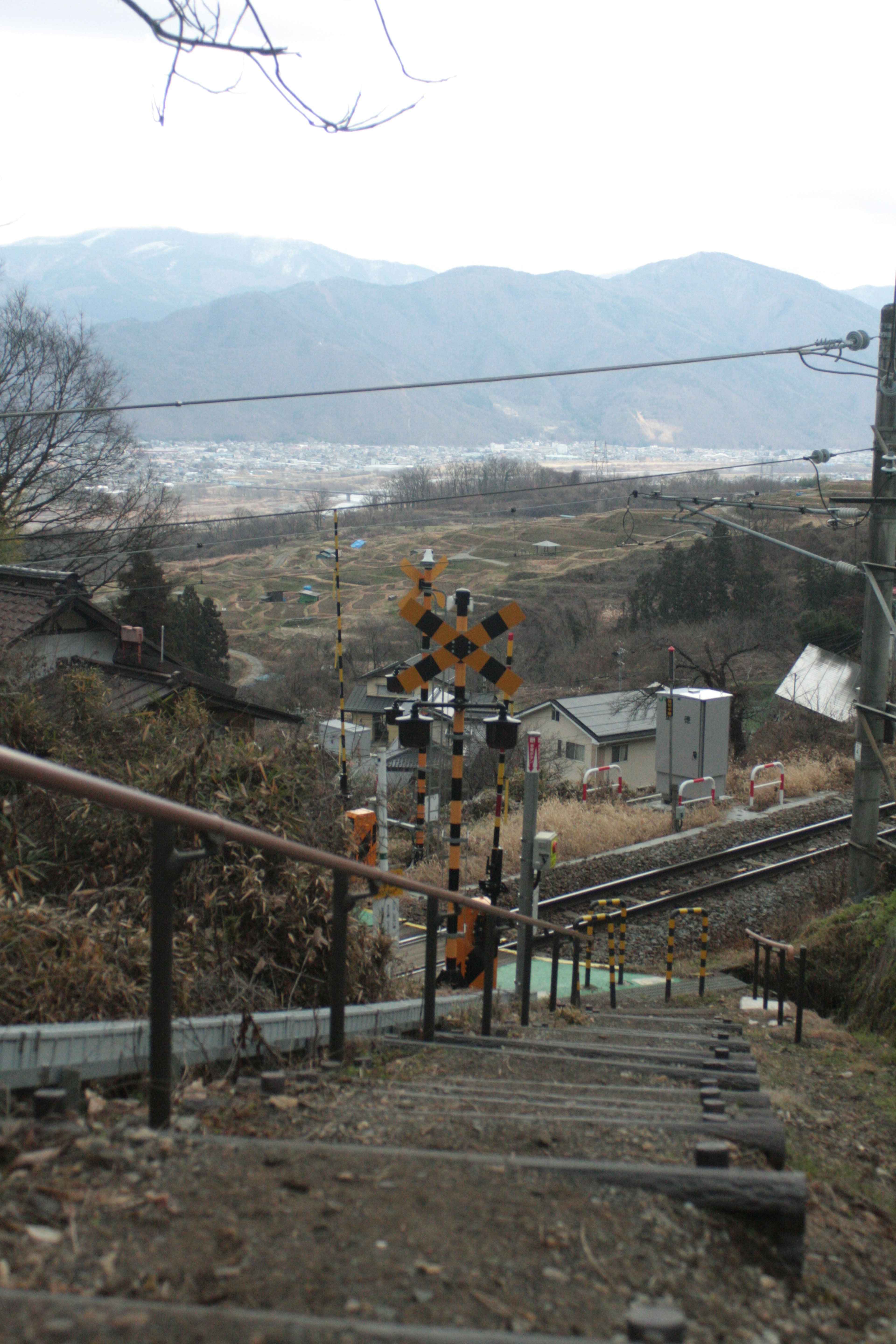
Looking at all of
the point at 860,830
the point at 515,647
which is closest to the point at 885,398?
the point at 860,830

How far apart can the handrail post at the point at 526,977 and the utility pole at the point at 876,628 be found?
18.6 ft

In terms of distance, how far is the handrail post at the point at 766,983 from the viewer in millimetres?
8336

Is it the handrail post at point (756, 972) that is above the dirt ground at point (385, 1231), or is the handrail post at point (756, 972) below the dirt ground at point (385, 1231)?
below

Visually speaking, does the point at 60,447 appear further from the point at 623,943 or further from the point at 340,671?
the point at 623,943

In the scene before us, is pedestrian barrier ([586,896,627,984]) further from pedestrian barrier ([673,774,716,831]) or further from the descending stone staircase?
the descending stone staircase

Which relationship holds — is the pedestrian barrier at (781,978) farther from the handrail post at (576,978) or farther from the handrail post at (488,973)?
the handrail post at (488,973)

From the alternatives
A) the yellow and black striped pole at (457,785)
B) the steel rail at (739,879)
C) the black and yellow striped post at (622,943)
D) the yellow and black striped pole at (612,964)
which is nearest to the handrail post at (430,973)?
the yellow and black striped pole at (457,785)

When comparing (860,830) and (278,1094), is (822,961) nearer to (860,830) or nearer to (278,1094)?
(860,830)

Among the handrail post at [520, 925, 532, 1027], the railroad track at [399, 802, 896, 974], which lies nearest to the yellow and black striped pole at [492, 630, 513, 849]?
the handrail post at [520, 925, 532, 1027]

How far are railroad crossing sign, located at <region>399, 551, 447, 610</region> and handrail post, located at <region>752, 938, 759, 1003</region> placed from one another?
4019mm

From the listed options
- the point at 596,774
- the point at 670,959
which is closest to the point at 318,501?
the point at 596,774

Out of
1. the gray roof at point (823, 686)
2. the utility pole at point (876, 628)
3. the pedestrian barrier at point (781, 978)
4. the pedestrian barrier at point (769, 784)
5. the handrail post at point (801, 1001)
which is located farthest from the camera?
the gray roof at point (823, 686)

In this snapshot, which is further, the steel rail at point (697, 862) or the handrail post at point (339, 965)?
the steel rail at point (697, 862)

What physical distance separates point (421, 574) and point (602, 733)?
24.7m
